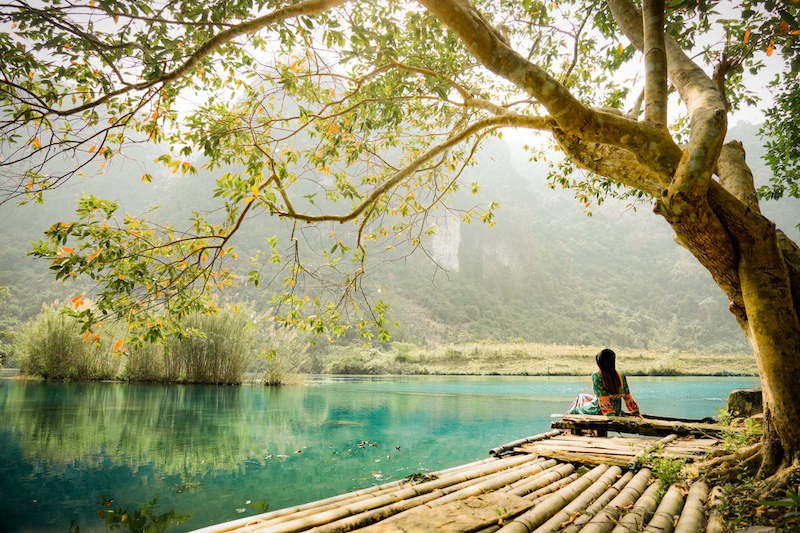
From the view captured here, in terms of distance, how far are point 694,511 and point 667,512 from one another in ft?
0.52

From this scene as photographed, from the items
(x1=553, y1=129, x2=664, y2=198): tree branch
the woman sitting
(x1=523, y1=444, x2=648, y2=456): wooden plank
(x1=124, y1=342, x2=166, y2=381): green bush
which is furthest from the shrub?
(x1=553, y1=129, x2=664, y2=198): tree branch

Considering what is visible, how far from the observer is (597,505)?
9.37 ft

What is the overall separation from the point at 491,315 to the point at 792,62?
61.4 meters

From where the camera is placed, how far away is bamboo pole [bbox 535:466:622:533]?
2.52 m

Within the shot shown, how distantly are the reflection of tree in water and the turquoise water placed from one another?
0.04 metres

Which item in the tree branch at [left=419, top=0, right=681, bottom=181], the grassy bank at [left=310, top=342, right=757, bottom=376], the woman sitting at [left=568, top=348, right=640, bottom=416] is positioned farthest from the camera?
the grassy bank at [left=310, top=342, right=757, bottom=376]

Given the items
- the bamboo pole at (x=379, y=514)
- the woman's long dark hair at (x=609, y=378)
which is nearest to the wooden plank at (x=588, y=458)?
the bamboo pole at (x=379, y=514)

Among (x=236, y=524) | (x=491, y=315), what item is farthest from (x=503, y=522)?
(x=491, y=315)

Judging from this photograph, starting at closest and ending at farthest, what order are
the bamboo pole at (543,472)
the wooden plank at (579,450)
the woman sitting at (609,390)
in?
the bamboo pole at (543,472)
the wooden plank at (579,450)
the woman sitting at (609,390)

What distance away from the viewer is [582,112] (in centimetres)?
293

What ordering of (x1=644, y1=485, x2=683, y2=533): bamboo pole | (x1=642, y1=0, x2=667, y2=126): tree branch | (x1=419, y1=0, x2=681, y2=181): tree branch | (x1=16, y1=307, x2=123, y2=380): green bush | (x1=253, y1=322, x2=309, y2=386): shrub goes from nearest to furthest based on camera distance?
1. (x1=644, y1=485, x2=683, y2=533): bamboo pole
2. (x1=419, y1=0, x2=681, y2=181): tree branch
3. (x1=642, y1=0, x2=667, y2=126): tree branch
4. (x1=16, y1=307, x2=123, y2=380): green bush
5. (x1=253, y1=322, x2=309, y2=386): shrub

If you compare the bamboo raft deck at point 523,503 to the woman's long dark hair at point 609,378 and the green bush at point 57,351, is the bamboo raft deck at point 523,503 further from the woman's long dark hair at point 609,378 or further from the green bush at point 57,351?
the green bush at point 57,351

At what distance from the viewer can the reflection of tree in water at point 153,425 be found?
668cm

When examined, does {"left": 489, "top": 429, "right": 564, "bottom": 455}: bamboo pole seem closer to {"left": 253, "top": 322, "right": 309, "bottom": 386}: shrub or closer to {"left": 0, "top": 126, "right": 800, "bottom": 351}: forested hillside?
{"left": 253, "top": 322, "right": 309, "bottom": 386}: shrub
